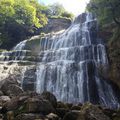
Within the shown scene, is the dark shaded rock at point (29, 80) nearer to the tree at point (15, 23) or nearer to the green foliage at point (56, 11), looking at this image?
the tree at point (15, 23)

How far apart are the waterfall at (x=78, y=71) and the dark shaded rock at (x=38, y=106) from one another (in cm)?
1385

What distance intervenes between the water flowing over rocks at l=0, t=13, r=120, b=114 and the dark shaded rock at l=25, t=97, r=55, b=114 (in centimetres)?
783

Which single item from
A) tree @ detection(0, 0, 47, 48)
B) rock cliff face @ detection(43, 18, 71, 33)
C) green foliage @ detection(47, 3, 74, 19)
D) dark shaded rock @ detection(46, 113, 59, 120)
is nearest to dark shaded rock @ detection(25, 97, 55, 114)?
dark shaded rock @ detection(46, 113, 59, 120)

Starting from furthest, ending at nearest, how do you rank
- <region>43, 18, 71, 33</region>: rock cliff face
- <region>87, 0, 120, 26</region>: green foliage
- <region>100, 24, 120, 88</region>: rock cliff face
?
<region>43, 18, 71, 33</region>: rock cliff face
<region>100, 24, 120, 88</region>: rock cliff face
<region>87, 0, 120, 26</region>: green foliage

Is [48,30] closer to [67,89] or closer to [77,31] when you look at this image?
[77,31]

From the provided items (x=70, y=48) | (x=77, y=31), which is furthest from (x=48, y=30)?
(x=70, y=48)

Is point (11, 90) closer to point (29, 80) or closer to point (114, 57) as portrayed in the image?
point (29, 80)

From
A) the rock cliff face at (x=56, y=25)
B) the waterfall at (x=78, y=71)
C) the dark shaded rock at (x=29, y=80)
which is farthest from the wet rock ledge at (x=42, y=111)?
the rock cliff face at (x=56, y=25)

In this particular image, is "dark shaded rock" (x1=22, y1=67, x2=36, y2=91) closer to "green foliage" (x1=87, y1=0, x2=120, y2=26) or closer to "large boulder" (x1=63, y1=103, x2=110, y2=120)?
"green foliage" (x1=87, y1=0, x2=120, y2=26)

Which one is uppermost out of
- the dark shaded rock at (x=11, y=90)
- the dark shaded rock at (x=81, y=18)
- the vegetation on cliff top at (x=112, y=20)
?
the dark shaded rock at (x=81, y=18)

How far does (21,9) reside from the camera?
194 feet

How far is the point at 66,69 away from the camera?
35.2 meters

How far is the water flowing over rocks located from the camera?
1278 inches

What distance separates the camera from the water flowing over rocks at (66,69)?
3247 centimetres
